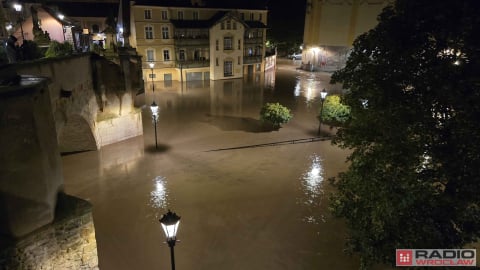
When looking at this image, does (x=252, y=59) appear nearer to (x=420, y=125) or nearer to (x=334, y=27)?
(x=334, y=27)

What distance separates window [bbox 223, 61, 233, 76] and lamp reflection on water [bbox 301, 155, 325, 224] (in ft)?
88.2

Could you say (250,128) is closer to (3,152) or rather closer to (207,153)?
(207,153)

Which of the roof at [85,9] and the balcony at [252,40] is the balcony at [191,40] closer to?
the balcony at [252,40]

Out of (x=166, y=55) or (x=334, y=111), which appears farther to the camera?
(x=166, y=55)

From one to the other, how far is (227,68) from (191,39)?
20.8ft

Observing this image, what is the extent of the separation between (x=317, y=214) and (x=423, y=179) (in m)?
6.46

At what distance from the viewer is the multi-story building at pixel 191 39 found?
37438 mm

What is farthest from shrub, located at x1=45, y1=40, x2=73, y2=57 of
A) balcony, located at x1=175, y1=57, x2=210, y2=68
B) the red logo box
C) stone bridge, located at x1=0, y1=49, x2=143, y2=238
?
balcony, located at x1=175, y1=57, x2=210, y2=68

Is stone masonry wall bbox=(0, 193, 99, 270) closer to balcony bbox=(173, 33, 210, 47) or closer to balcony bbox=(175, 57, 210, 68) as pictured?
balcony bbox=(175, 57, 210, 68)

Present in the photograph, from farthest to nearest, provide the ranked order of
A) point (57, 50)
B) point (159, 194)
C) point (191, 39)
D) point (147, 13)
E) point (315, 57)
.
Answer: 1. point (315, 57)
2. point (191, 39)
3. point (147, 13)
4. point (57, 50)
5. point (159, 194)

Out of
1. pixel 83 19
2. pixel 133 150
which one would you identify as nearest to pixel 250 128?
pixel 133 150

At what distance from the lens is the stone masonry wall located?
6.84 m

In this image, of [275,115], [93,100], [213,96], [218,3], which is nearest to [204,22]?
[218,3]

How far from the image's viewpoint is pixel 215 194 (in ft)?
47.7
